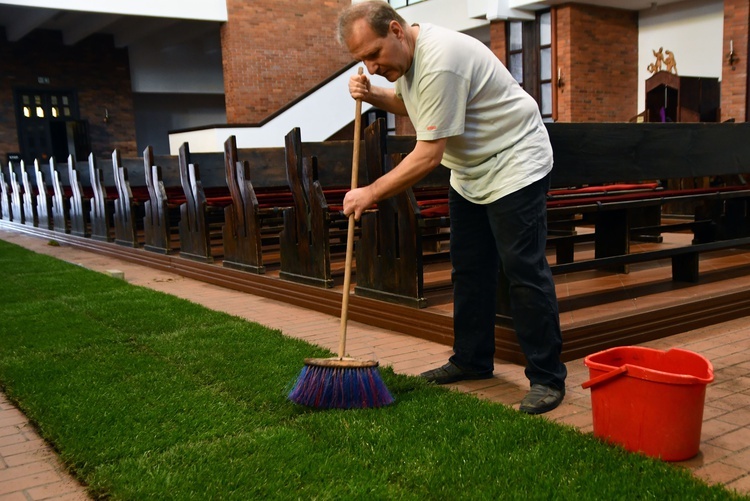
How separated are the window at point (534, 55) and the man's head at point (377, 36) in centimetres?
1248

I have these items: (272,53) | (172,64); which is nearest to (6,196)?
(272,53)

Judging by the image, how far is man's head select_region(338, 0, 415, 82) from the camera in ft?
7.94

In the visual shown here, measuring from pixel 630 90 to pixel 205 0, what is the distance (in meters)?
9.09

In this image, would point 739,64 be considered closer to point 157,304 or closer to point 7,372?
point 157,304

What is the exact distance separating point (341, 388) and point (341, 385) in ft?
0.04

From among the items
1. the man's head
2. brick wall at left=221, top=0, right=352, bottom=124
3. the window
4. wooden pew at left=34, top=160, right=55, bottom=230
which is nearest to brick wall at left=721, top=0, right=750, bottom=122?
the window

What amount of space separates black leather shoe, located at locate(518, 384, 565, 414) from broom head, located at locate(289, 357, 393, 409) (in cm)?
49

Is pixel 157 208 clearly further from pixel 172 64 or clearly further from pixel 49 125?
pixel 172 64

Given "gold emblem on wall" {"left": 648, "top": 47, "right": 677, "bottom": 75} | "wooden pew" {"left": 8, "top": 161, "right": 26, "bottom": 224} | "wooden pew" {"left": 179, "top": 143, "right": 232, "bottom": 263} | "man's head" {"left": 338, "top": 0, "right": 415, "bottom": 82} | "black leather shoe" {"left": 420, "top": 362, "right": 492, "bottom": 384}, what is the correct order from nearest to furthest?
"man's head" {"left": 338, "top": 0, "right": 415, "bottom": 82}, "black leather shoe" {"left": 420, "top": 362, "right": 492, "bottom": 384}, "wooden pew" {"left": 179, "top": 143, "right": 232, "bottom": 263}, "wooden pew" {"left": 8, "top": 161, "right": 26, "bottom": 224}, "gold emblem on wall" {"left": 648, "top": 47, "right": 677, "bottom": 75}

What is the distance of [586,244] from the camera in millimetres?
6473

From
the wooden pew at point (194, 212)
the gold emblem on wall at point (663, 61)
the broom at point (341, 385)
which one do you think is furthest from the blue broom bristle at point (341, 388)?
the gold emblem on wall at point (663, 61)

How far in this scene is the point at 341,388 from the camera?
8.13 ft

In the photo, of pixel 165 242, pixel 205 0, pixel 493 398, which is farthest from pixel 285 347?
pixel 205 0

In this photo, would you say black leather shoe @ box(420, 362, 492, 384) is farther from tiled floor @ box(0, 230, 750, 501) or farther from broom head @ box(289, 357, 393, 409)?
broom head @ box(289, 357, 393, 409)
